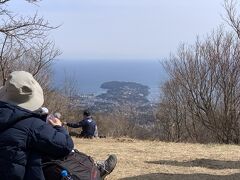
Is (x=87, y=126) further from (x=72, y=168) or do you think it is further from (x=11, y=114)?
(x=11, y=114)

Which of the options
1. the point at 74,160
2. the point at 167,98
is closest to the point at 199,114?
the point at 167,98

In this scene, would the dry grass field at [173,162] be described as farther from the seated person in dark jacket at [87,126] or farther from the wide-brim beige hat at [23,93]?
the wide-brim beige hat at [23,93]

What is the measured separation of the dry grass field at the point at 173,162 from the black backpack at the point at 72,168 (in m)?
4.10

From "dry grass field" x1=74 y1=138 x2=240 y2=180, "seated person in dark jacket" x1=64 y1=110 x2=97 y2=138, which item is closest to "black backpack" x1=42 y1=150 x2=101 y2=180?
"dry grass field" x1=74 y1=138 x2=240 y2=180

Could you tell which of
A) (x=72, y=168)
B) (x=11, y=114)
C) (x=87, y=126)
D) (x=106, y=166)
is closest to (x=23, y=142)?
(x=11, y=114)

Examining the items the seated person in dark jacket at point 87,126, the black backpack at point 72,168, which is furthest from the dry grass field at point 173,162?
the black backpack at point 72,168

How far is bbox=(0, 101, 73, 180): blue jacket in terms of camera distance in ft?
11.6

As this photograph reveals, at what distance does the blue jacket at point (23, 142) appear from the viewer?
354 centimetres

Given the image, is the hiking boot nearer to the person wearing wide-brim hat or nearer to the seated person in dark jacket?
the person wearing wide-brim hat

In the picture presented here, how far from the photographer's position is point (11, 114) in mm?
3584

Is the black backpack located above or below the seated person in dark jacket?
above

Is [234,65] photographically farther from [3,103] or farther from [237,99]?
[3,103]

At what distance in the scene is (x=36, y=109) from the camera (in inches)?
147

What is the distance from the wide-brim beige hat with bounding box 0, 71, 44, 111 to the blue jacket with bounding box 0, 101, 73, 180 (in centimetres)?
10
